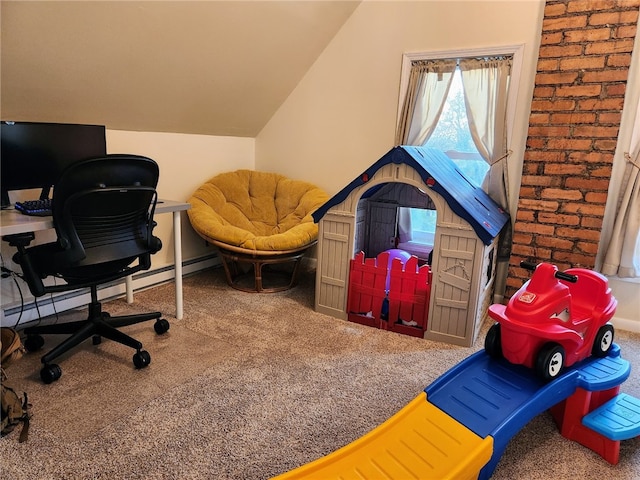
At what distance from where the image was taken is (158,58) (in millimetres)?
2586

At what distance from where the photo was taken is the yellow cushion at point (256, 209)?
311 centimetres

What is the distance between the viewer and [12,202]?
7.69 ft

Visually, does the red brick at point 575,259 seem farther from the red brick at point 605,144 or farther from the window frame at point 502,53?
the window frame at point 502,53

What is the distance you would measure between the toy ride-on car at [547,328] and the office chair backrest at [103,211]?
1.75 meters

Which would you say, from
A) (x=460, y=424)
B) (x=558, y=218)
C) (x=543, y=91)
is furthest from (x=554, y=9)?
(x=460, y=424)

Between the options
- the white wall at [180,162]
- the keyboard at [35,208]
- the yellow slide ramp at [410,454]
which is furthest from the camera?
the white wall at [180,162]

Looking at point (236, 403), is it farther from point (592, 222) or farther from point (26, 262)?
point (592, 222)

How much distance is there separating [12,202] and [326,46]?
2617 mm

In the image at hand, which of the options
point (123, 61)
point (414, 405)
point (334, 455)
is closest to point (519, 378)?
point (414, 405)

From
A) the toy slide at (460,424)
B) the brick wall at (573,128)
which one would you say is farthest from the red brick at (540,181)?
the toy slide at (460,424)

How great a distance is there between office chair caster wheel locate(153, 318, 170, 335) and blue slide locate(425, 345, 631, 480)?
159cm

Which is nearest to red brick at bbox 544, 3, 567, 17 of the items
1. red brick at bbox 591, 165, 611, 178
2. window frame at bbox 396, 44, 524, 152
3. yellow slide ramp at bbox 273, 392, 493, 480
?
window frame at bbox 396, 44, 524, 152

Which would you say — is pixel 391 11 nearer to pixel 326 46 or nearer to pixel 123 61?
pixel 326 46

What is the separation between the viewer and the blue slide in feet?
4.66
